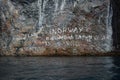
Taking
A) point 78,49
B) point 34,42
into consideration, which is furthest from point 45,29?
point 78,49

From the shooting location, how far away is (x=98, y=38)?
38875 millimetres

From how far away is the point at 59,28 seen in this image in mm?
39125

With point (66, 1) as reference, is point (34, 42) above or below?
below

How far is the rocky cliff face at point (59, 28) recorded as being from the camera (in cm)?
3875

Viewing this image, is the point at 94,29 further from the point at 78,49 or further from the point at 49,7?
the point at 49,7

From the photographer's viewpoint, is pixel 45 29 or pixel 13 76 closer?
pixel 13 76

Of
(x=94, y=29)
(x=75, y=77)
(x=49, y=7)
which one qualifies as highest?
(x=49, y=7)

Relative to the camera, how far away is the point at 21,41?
3959 cm

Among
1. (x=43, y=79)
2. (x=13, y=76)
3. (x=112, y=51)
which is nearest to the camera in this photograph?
(x=43, y=79)

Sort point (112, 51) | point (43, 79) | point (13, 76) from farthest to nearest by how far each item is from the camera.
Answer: point (112, 51) < point (13, 76) < point (43, 79)

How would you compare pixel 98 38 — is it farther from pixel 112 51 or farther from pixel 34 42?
pixel 34 42

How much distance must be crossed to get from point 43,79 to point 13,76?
7.54 ft

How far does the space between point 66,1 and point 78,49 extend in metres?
6.31

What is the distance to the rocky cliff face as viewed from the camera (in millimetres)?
38750
